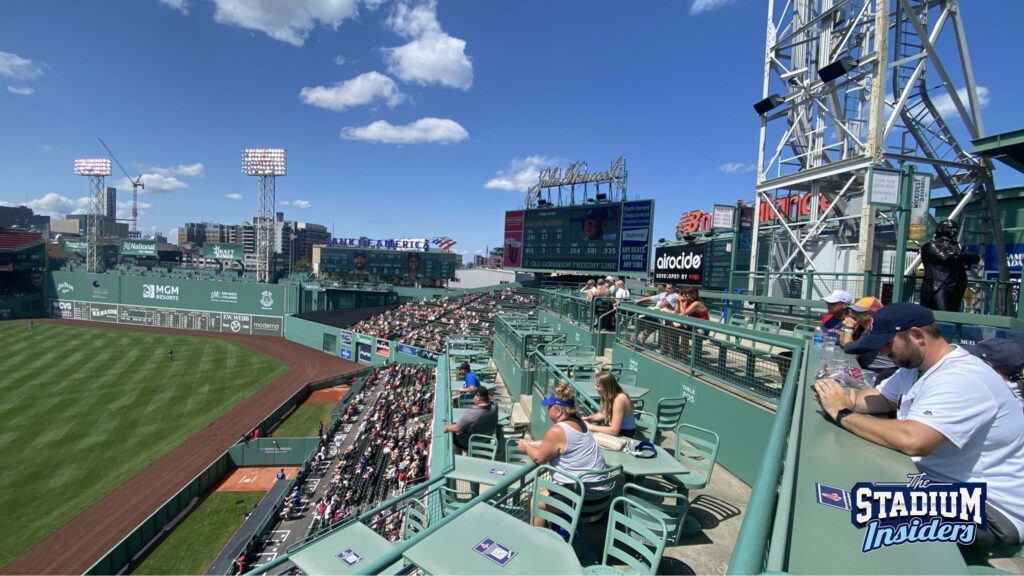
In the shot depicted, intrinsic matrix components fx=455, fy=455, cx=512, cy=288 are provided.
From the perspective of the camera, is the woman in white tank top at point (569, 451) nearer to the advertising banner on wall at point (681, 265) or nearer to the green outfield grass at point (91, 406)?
the green outfield grass at point (91, 406)

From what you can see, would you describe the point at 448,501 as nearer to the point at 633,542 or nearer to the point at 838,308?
the point at 633,542

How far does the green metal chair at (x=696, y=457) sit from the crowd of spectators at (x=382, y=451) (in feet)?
22.2

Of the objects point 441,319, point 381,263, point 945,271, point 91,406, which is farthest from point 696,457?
point 381,263

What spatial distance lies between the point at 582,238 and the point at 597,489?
1131 inches

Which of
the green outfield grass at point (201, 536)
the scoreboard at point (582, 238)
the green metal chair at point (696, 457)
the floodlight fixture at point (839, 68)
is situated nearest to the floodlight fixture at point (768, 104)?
the floodlight fixture at point (839, 68)

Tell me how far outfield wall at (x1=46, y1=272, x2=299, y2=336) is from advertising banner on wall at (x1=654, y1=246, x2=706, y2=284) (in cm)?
3647

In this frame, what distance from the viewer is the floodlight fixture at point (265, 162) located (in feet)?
184

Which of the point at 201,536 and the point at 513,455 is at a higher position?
the point at 513,455

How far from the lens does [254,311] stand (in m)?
44.8

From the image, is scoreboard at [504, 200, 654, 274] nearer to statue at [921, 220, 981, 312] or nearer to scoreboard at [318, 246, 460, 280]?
scoreboard at [318, 246, 460, 280]

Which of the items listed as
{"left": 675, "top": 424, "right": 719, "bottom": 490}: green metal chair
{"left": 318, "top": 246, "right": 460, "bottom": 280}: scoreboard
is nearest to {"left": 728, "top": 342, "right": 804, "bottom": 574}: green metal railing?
{"left": 675, "top": 424, "right": 719, "bottom": 490}: green metal chair

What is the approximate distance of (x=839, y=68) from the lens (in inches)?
484

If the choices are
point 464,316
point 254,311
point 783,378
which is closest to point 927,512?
point 783,378

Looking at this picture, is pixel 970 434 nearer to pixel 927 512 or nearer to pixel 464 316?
pixel 927 512
